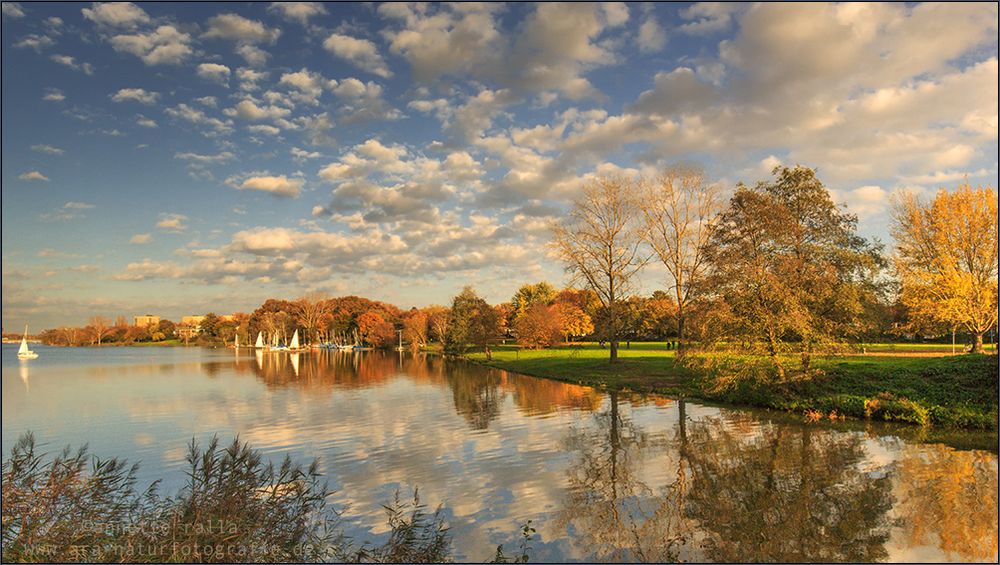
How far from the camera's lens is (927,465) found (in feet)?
52.9

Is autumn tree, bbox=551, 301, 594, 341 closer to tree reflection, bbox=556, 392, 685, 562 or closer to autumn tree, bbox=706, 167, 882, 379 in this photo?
autumn tree, bbox=706, 167, 882, 379

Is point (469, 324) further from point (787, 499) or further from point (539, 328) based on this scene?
point (787, 499)

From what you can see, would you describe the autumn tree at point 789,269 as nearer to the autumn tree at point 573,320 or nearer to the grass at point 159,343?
the autumn tree at point 573,320

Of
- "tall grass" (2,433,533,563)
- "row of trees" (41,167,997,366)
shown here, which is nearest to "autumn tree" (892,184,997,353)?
"row of trees" (41,167,997,366)

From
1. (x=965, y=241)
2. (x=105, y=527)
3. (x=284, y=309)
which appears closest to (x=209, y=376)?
(x=105, y=527)

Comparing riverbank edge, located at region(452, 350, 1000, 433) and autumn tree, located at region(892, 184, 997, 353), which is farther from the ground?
autumn tree, located at region(892, 184, 997, 353)

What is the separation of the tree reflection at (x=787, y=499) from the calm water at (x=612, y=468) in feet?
0.18

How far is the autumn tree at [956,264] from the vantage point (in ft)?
115

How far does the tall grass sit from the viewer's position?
866 centimetres

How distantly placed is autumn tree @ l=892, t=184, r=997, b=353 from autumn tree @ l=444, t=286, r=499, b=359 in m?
47.2

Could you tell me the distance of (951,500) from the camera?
42.5 ft

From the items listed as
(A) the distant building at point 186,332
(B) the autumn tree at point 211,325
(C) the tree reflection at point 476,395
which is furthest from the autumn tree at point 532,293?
(A) the distant building at point 186,332

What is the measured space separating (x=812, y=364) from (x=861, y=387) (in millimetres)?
4816

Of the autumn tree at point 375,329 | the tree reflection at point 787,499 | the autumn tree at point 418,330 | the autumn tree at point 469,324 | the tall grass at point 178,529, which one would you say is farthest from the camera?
the autumn tree at point 375,329
